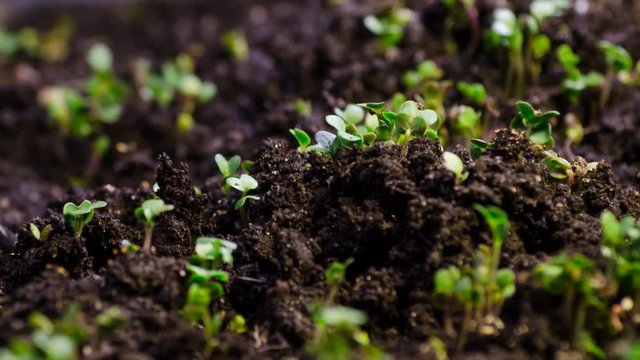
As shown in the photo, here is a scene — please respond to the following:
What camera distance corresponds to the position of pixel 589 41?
107 inches

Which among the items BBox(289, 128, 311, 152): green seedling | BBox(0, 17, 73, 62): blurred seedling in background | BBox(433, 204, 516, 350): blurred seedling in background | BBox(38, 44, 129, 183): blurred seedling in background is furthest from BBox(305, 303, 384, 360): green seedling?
BBox(0, 17, 73, 62): blurred seedling in background

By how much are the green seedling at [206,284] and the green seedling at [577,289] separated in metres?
0.58

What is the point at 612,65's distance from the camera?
8.01 ft

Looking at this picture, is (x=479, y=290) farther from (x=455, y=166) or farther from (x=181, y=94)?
(x=181, y=94)

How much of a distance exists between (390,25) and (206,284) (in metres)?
1.54

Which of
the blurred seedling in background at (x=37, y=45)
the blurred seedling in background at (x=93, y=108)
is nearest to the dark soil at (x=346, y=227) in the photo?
the blurred seedling in background at (x=93, y=108)

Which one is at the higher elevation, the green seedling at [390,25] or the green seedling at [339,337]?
the green seedling at [390,25]

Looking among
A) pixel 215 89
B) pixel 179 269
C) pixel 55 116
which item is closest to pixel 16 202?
pixel 55 116

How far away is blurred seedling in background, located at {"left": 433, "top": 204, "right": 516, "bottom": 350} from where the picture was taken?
4.50ft

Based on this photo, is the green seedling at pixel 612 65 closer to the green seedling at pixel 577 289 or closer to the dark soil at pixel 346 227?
the dark soil at pixel 346 227

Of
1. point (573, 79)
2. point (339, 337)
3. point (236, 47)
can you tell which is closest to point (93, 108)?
point (236, 47)

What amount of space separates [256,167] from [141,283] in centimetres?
56

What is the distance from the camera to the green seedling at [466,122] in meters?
2.14

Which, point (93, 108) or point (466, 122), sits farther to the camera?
point (93, 108)
